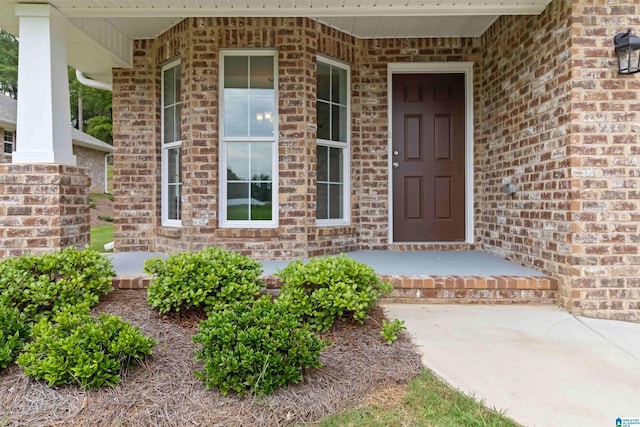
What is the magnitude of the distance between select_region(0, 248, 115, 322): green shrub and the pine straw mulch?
0.61 m

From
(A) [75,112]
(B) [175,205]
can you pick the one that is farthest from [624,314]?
(A) [75,112]

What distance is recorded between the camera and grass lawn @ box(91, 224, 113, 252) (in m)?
7.60

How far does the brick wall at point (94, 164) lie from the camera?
1692 cm

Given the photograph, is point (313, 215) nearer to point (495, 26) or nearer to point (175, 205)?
point (175, 205)

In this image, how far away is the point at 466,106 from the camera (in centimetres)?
514

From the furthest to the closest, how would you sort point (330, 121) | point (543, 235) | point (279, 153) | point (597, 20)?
point (330, 121) → point (279, 153) → point (543, 235) → point (597, 20)

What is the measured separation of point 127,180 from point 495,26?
4.81m

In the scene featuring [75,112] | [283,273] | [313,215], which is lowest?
[283,273]

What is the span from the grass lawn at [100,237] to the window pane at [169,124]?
2690 millimetres

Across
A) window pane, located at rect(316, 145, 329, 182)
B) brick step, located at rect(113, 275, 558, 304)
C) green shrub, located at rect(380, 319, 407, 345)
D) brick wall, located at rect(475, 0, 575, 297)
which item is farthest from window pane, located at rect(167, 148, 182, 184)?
brick wall, located at rect(475, 0, 575, 297)

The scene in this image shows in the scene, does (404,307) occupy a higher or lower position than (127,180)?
lower

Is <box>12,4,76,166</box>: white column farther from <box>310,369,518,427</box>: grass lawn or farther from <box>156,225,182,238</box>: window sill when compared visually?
<box>310,369,518,427</box>: grass lawn

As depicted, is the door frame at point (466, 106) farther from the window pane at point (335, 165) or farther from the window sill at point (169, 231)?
the window sill at point (169, 231)

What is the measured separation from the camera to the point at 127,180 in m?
5.17
